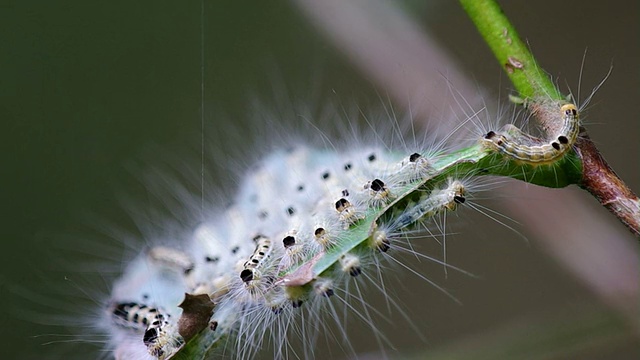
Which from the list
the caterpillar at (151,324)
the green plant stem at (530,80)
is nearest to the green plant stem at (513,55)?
the green plant stem at (530,80)

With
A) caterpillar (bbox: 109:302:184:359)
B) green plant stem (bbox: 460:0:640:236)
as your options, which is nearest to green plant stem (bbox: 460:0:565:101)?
green plant stem (bbox: 460:0:640:236)

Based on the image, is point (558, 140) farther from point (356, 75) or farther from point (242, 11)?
point (242, 11)

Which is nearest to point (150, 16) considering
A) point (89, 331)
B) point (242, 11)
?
point (242, 11)

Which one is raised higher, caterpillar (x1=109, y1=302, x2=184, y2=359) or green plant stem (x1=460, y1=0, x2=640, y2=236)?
green plant stem (x1=460, y1=0, x2=640, y2=236)

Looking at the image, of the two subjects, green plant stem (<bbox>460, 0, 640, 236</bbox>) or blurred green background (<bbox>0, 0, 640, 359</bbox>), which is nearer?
green plant stem (<bbox>460, 0, 640, 236</bbox>)

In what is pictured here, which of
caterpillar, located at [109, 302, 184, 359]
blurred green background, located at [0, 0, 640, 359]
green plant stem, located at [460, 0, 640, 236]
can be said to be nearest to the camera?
green plant stem, located at [460, 0, 640, 236]

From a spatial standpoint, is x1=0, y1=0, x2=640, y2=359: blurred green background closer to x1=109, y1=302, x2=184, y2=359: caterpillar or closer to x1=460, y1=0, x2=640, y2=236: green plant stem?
x1=109, y1=302, x2=184, y2=359: caterpillar
